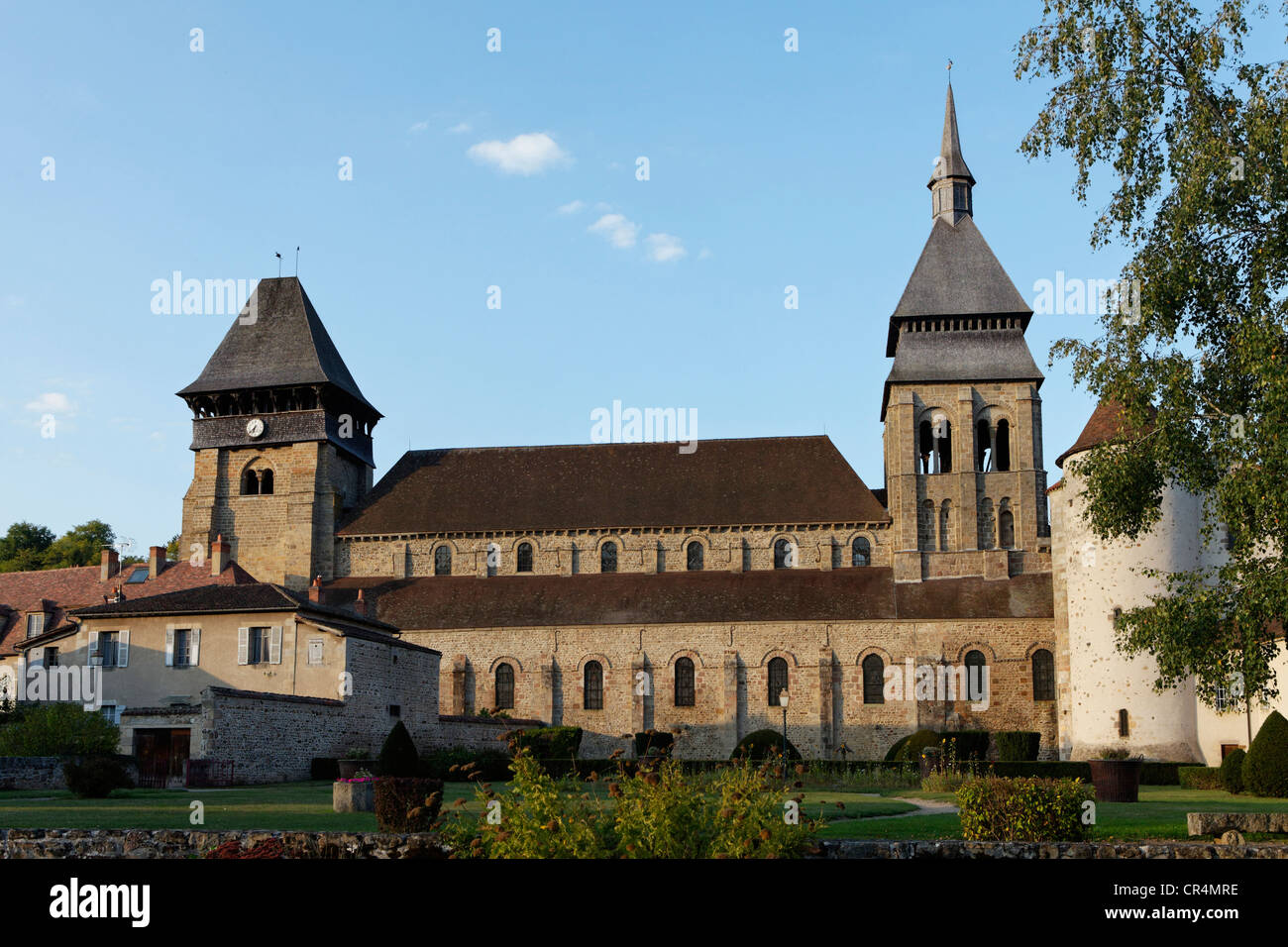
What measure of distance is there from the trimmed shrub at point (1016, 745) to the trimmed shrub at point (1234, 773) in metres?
8.48

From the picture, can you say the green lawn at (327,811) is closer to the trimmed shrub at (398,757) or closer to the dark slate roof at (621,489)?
the trimmed shrub at (398,757)

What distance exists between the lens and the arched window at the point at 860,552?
46688mm

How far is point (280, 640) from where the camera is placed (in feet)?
105

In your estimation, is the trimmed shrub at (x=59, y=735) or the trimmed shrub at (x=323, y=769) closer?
the trimmed shrub at (x=59, y=735)

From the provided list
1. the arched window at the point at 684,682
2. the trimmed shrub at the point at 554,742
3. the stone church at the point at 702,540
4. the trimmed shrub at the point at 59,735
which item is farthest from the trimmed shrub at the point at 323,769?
the arched window at the point at 684,682

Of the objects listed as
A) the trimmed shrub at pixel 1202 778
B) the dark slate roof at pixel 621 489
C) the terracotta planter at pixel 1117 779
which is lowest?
the trimmed shrub at pixel 1202 778

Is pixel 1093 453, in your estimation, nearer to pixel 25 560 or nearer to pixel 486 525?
pixel 486 525

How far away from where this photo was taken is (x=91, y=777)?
22000 mm

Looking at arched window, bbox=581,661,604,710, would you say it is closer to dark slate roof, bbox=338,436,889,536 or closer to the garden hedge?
dark slate roof, bbox=338,436,889,536

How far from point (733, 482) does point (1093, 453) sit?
30.7 metres

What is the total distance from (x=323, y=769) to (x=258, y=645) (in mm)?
4136

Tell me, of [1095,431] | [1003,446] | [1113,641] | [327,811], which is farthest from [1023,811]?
[1003,446]

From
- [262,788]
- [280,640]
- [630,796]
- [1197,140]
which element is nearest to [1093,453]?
[1197,140]

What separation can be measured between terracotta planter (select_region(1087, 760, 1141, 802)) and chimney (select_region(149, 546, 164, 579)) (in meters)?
35.7
